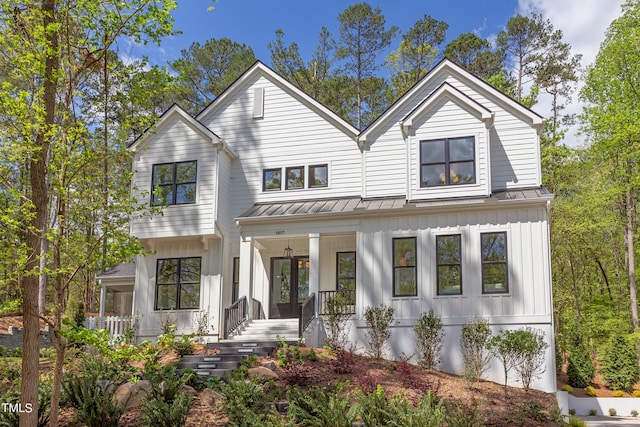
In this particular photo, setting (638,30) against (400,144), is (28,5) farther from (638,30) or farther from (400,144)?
(638,30)

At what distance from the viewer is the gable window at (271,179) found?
1934cm

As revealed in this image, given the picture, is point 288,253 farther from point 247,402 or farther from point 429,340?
point 247,402

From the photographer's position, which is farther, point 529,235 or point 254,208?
point 254,208

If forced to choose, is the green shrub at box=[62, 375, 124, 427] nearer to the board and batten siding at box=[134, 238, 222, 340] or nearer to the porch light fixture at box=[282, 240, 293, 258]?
the board and batten siding at box=[134, 238, 222, 340]

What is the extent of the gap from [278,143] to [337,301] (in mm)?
6025

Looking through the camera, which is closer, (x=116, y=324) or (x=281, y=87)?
(x=116, y=324)

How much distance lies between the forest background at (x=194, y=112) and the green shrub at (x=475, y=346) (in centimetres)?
834

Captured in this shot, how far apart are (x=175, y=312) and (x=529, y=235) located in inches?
401

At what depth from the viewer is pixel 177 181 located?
61.2 ft

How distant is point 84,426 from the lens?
10602mm

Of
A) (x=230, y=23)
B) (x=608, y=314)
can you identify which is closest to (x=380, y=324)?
(x=608, y=314)

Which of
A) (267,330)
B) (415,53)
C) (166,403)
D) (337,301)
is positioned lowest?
(166,403)

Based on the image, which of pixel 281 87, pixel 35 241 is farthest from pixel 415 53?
pixel 35 241

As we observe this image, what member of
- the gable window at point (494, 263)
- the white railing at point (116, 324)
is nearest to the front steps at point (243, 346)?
the white railing at point (116, 324)
